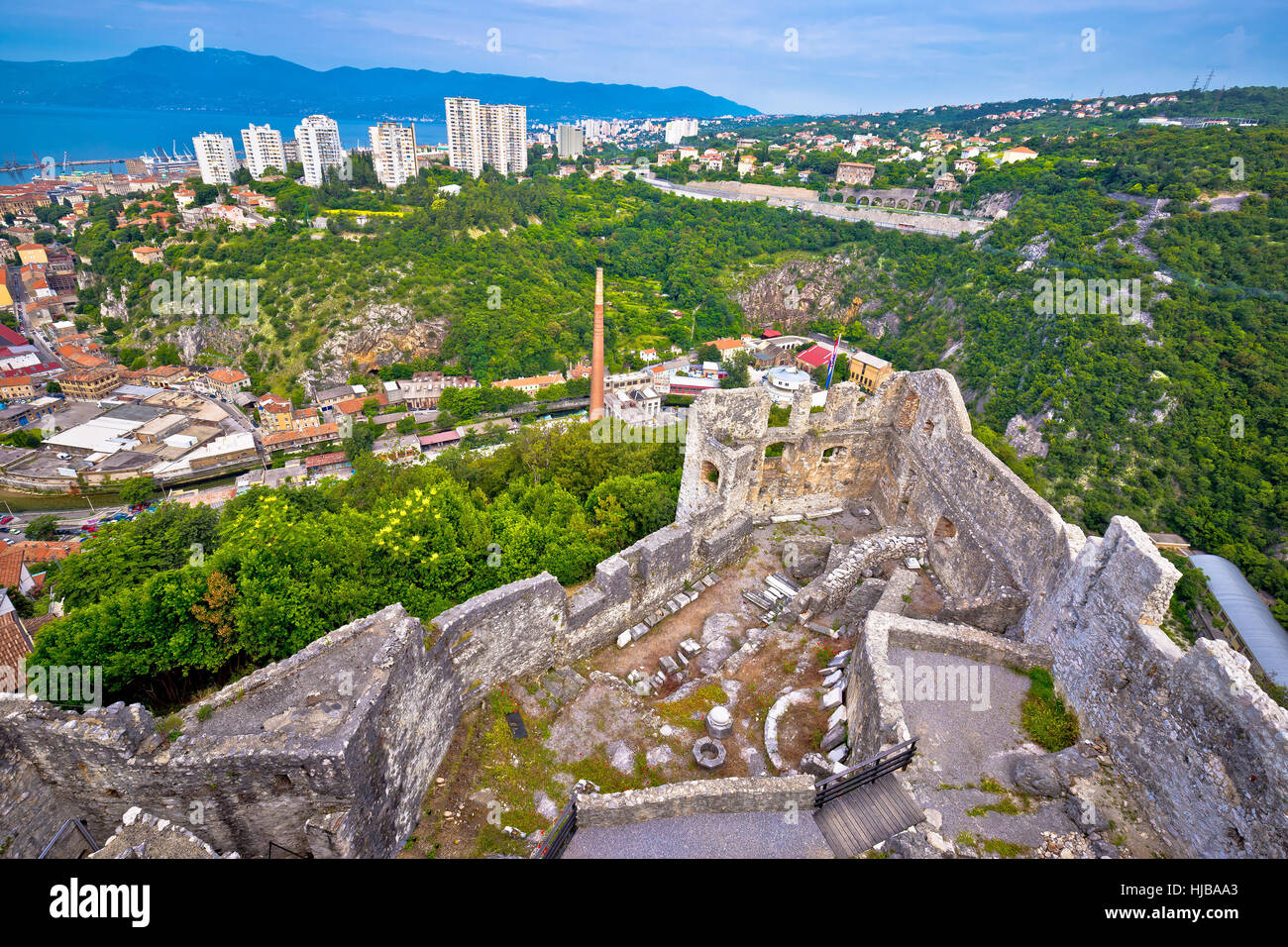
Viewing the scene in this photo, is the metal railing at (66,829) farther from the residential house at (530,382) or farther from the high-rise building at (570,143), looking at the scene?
the high-rise building at (570,143)

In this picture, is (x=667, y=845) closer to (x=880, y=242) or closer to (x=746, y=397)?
(x=746, y=397)

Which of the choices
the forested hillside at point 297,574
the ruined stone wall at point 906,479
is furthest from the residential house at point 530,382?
the ruined stone wall at point 906,479

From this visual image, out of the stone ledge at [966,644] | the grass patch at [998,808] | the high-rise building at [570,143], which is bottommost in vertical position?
the grass patch at [998,808]

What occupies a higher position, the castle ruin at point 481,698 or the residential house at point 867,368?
the residential house at point 867,368

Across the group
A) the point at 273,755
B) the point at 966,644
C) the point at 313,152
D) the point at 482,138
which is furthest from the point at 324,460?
the point at 482,138

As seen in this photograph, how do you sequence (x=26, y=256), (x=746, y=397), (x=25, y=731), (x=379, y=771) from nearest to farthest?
(x=25, y=731) → (x=379, y=771) → (x=746, y=397) → (x=26, y=256)

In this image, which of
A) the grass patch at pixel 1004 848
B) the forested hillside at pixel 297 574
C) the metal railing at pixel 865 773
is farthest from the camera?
the forested hillside at pixel 297 574
